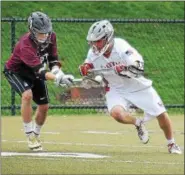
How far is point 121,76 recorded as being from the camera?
428 inches

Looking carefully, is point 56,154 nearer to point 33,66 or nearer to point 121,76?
point 33,66

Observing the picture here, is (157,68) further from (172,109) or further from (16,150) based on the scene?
(16,150)

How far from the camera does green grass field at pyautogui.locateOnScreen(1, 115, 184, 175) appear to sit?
30.2ft

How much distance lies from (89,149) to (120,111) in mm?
877

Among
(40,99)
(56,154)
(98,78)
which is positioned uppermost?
(40,99)

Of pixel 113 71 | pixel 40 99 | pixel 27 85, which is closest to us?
pixel 113 71

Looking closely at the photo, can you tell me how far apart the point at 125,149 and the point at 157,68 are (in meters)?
9.18

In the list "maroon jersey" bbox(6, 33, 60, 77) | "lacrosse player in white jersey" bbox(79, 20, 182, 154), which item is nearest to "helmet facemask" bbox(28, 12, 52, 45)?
"maroon jersey" bbox(6, 33, 60, 77)

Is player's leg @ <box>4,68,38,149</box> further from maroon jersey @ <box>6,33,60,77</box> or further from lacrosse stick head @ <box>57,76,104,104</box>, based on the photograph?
lacrosse stick head @ <box>57,76,104,104</box>

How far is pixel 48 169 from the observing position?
29.8 ft

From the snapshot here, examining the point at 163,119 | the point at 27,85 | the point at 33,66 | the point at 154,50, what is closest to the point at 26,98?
the point at 27,85

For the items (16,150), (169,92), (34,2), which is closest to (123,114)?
(16,150)

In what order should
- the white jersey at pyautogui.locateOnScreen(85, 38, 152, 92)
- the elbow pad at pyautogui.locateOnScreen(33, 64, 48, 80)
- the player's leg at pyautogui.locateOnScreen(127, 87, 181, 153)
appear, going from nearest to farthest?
the elbow pad at pyautogui.locateOnScreen(33, 64, 48, 80) < the white jersey at pyautogui.locateOnScreen(85, 38, 152, 92) < the player's leg at pyautogui.locateOnScreen(127, 87, 181, 153)

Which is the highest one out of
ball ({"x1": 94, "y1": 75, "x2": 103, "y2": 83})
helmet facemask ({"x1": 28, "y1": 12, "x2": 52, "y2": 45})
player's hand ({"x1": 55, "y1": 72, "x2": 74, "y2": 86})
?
helmet facemask ({"x1": 28, "y1": 12, "x2": 52, "y2": 45})
